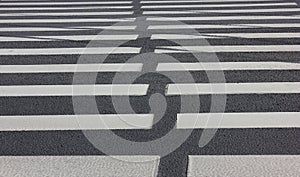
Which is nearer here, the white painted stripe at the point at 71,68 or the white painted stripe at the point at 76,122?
the white painted stripe at the point at 76,122

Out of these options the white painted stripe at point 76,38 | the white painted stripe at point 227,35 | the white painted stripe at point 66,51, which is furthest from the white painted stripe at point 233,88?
the white painted stripe at point 76,38

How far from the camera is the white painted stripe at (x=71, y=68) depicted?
7383 millimetres

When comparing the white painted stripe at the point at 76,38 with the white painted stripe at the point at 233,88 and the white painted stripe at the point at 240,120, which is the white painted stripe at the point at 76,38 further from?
the white painted stripe at the point at 240,120

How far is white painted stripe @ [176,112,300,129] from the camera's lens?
17.2 ft

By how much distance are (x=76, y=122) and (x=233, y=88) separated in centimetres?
202

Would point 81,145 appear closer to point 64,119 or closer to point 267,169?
point 64,119

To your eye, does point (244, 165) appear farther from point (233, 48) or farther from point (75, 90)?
point (233, 48)

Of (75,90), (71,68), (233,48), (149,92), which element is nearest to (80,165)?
(149,92)

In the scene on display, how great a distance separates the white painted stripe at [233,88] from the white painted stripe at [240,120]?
72 centimetres

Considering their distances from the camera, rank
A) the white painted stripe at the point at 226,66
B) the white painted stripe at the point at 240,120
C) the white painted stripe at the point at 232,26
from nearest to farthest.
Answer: the white painted stripe at the point at 240,120 < the white painted stripe at the point at 226,66 < the white painted stripe at the point at 232,26

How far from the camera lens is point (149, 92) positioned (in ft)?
20.7

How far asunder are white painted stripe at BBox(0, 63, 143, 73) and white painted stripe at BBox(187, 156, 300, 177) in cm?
297

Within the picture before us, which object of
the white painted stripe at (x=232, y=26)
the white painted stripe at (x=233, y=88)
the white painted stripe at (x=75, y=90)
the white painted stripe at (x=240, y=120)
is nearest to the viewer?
the white painted stripe at (x=240, y=120)

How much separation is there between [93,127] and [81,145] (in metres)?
0.46
